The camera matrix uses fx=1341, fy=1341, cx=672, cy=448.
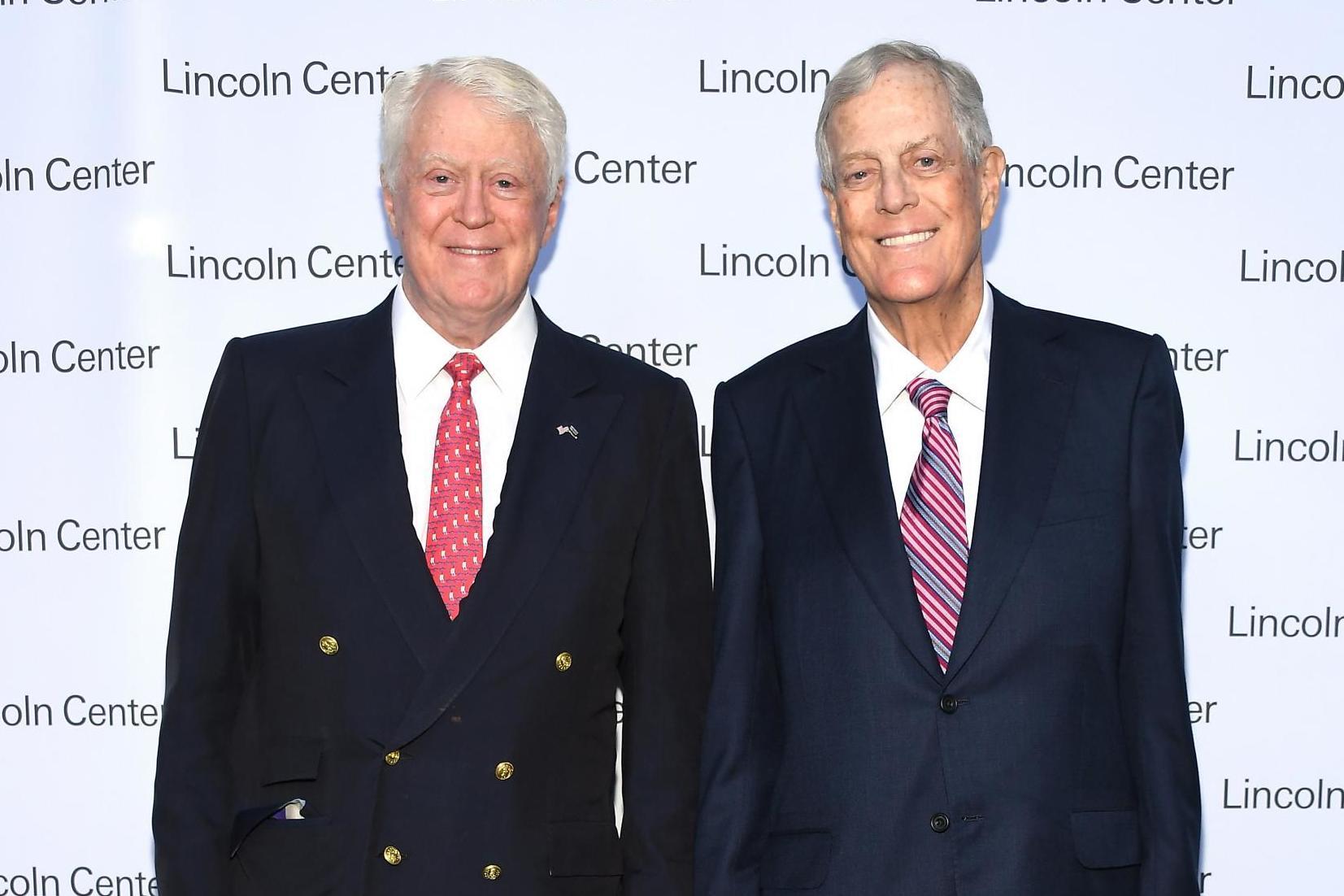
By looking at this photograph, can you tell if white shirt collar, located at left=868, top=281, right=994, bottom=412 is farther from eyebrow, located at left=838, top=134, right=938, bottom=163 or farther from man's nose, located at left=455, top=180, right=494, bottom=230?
man's nose, located at left=455, top=180, right=494, bottom=230

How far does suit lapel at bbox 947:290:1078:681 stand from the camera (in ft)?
7.10

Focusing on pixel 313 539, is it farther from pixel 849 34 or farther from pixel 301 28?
pixel 849 34

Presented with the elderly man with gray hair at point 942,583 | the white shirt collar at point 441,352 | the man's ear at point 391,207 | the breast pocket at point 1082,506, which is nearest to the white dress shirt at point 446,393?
the white shirt collar at point 441,352

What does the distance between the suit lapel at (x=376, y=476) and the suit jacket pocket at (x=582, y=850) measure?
0.38 m

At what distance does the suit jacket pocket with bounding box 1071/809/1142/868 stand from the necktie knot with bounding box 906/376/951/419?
70cm

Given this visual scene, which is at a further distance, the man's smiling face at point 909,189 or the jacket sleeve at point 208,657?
the man's smiling face at point 909,189

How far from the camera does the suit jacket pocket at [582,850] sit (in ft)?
7.39

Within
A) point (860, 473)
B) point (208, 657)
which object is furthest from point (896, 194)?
point (208, 657)

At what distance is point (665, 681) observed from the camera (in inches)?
93.7

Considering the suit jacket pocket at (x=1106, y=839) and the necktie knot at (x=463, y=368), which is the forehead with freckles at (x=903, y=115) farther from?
the suit jacket pocket at (x=1106, y=839)

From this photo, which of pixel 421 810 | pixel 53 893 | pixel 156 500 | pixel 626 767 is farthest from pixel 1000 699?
pixel 53 893

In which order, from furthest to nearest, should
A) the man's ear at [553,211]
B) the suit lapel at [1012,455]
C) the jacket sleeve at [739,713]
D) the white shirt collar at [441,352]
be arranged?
the man's ear at [553,211], the white shirt collar at [441,352], the jacket sleeve at [739,713], the suit lapel at [1012,455]

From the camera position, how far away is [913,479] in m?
2.30

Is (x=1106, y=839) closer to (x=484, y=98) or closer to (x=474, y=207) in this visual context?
(x=474, y=207)
